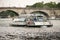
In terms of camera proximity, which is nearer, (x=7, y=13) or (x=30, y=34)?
(x=30, y=34)

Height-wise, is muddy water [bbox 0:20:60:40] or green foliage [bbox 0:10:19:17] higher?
green foliage [bbox 0:10:19:17]

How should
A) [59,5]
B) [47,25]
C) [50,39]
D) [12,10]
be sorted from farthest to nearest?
[59,5]
[12,10]
[47,25]
[50,39]

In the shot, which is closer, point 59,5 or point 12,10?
point 12,10

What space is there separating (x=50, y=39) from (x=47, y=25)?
786 cm

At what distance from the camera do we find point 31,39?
947 cm

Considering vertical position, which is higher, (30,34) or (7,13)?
(7,13)

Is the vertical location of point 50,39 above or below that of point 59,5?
below

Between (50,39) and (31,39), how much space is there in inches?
34.0

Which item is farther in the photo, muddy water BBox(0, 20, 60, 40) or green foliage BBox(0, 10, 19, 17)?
green foliage BBox(0, 10, 19, 17)

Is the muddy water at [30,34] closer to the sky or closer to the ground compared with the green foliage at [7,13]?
closer to the ground

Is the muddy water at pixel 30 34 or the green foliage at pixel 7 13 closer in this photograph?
the muddy water at pixel 30 34

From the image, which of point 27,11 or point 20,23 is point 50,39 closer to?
point 20,23

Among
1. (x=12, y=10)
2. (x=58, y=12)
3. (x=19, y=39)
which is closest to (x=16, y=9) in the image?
(x=12, y=10)

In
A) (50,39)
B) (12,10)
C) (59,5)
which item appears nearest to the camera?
(50,39)
